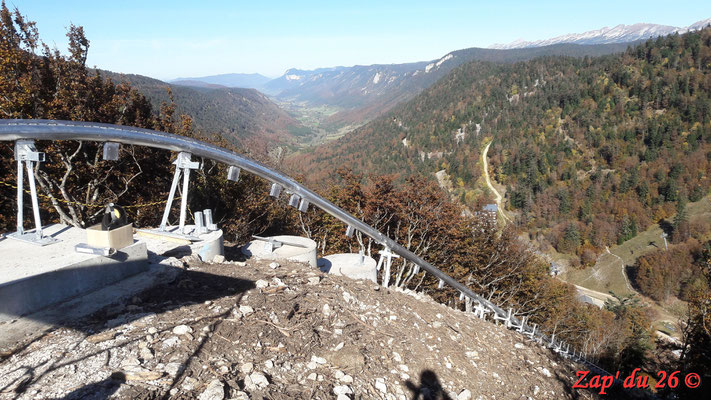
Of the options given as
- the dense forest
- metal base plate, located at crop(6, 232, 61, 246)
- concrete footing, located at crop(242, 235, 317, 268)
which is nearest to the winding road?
the dense forest

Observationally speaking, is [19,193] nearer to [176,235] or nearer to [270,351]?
[176,235]

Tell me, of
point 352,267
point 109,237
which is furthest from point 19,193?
point 352,267

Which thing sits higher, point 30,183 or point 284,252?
point 30,183

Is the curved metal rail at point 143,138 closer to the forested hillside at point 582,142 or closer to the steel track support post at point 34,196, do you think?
the steel track support post at point 34,196

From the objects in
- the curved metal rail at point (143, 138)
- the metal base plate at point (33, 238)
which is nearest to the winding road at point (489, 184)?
the curved metal rail at point (143, 138)

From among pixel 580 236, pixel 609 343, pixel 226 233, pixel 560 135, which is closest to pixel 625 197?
pixel 580 236

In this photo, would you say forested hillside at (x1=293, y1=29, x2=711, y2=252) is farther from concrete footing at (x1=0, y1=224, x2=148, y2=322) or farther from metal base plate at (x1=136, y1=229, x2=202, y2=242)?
concrete footing at (x1=0, y1=224, x2=148, y2=322)
